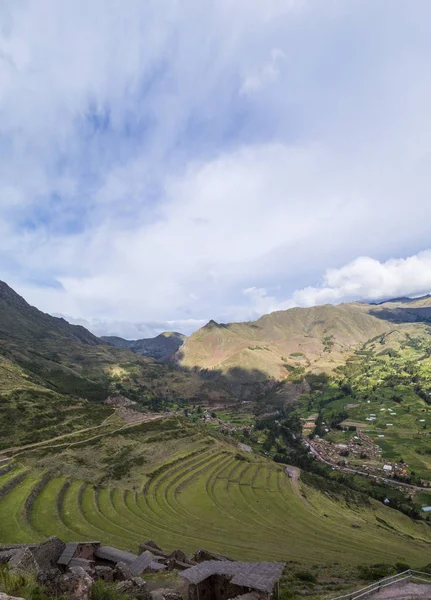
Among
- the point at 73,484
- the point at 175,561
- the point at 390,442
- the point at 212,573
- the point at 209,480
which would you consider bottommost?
the point at 390,442

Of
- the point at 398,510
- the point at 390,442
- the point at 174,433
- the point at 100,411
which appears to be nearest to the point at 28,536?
the point at 174,433

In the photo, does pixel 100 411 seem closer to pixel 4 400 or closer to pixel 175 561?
pixel 4 400

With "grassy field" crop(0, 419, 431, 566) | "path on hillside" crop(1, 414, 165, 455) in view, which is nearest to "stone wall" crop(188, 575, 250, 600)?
"grassy field" crop(0, 419, 431, 566)

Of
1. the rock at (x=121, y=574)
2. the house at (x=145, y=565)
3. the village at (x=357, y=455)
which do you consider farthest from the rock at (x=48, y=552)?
the village at (x=357, y=455)

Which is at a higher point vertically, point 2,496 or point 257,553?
point 2,496

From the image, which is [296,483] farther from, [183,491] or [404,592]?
[404,592]

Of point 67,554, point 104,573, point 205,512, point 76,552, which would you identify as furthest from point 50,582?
point 205,512
